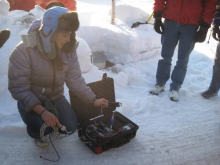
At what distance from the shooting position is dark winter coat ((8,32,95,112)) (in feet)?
5.33

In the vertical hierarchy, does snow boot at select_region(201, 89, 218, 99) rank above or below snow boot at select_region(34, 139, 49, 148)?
below

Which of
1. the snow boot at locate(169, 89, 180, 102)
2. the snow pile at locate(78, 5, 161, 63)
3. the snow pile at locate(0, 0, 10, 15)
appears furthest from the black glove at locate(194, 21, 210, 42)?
the snow pile at locate(0, 0, 10, 15)

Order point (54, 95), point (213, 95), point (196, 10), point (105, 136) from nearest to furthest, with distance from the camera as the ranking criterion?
point (105, 136) < point (54, 95) < point (196, 10) < point (213, 95)

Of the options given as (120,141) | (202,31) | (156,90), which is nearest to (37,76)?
(120,141)

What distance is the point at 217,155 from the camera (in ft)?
6.53

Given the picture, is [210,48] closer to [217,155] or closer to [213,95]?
[213,95]

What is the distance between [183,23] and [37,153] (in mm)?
2314

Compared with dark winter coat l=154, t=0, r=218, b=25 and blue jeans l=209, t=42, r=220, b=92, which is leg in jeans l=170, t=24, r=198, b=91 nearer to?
dark winter coat l=154, t=0, r=218, b=25

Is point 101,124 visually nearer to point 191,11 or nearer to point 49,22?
point 49,22

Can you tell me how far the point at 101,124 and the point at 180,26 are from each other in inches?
66.0

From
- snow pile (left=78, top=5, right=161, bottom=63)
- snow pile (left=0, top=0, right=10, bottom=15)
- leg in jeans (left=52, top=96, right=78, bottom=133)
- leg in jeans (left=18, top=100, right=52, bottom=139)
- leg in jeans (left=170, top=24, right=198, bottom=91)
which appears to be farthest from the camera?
snow pile (left=78, top=5, right=161, bottom=63)

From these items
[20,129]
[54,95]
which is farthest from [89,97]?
[20,129]

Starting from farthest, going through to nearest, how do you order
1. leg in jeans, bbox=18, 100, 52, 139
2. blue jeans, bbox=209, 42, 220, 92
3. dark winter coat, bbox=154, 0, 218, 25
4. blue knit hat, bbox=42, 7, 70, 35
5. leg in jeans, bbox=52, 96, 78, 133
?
1. blue jeans, bbox=209, 42, 220, 92
2. dark winter coat, bbox=154, 0, 218, 25
3. leg in jeans, bbox=52, 96, 78, 133
4. leg in jeans, bbox=18, 100, 52, 139
5. blue knit hat, bbox=42, 7, 70, 35

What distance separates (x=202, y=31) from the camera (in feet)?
8.62
